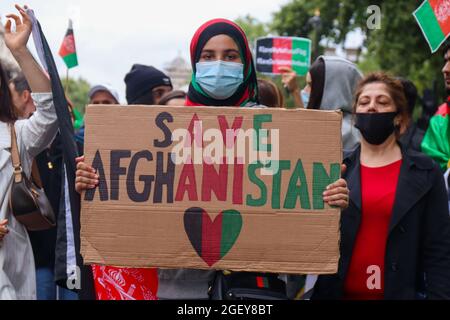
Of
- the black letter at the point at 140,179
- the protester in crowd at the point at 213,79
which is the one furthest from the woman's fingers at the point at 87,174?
the protester in crowd at the point at 213,79

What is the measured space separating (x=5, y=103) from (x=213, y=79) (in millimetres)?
1189

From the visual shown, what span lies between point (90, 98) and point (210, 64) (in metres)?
3.86

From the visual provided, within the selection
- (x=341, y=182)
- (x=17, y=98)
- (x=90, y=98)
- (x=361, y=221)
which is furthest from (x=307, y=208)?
(x=90, y=98)

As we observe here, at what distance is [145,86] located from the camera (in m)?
6.71

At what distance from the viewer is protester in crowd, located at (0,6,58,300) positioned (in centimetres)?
405

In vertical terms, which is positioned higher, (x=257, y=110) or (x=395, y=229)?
(x=257, y=110)

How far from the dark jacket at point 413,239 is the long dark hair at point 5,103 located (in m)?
1.78

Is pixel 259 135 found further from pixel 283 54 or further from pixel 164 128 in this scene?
pixel 283 54

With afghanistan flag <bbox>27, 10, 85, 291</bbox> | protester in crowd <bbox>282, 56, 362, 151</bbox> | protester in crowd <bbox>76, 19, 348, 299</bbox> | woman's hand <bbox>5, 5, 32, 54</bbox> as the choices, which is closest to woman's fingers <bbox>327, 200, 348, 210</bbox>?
protester in crowd <bbox>76, 19, 348, 299</bbox>

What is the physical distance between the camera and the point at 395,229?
412 centimetres

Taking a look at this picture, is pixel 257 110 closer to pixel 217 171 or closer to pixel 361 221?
pixel 217 171

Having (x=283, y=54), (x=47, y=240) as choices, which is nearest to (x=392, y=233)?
(x=47, y=240)

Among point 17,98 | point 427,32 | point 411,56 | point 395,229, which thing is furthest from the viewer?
point 411,56

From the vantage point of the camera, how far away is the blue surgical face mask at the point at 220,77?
378 centimetres
